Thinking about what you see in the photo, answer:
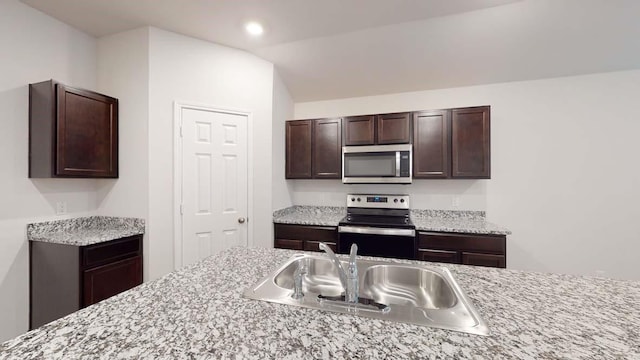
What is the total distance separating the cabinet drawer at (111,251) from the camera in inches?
79.0

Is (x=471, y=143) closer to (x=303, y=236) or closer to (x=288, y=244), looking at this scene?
(x=303, y=236)

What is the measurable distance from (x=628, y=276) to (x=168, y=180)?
492 cm

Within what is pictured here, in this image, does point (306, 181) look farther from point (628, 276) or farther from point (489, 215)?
point (628, 276)

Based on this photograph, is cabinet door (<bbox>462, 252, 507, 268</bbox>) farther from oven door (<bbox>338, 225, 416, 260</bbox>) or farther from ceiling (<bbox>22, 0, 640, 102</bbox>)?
ceiling (<bbox>22, 0, 640, 102</bbox>)

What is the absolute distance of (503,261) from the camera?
93.4 inches

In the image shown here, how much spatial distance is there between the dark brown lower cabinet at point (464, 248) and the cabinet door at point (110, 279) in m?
2.80

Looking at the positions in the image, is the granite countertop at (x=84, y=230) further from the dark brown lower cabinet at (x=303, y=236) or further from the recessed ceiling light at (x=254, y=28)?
the recessed ceiling light at (x=254, y=28)

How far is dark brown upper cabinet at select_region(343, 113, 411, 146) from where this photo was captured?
2.96 metres

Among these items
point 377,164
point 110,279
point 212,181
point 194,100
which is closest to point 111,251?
point 110,279

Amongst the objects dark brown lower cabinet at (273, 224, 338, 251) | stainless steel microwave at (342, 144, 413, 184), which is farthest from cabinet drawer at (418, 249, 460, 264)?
dark brown lower cabinet at (273, 224, 338, 251)

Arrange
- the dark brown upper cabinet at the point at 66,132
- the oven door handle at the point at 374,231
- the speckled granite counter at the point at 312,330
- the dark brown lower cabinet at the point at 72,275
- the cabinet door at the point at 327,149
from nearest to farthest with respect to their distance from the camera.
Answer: the speckled granite counter at the point at 312,330 < the dark brown lower cabinet at the point at 72,275 < the dark brown upper cabinet at the point at 66,132 < the oven door handle at the point at 374,231 < the cabinet door at the point at 327,149

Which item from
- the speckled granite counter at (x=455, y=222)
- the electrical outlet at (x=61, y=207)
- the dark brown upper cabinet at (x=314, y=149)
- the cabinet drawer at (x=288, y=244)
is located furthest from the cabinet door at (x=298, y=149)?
the electrical outlet at (x=61, y=207)

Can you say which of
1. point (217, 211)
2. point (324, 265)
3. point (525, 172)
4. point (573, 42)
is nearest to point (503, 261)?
point (525, 172)

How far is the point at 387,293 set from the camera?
4.26 feet
